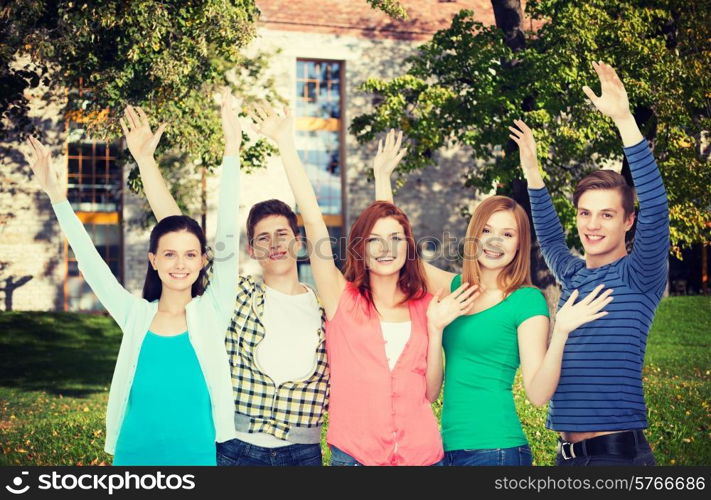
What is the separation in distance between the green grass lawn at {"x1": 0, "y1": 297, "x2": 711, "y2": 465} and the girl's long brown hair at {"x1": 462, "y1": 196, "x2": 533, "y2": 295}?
5079 millimetres

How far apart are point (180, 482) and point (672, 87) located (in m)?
10.2

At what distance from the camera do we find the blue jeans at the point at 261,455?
4281 millimetres

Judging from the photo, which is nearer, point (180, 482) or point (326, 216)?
point (180, 482)

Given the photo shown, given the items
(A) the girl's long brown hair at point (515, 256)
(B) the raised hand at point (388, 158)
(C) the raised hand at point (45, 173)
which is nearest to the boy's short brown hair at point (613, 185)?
(A) the girl's long brown hair at point (515, 256)

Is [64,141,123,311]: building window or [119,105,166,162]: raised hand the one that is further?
[64,141,123,311]: building window

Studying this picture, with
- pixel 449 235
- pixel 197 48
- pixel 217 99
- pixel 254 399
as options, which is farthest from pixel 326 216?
pixel 254 399

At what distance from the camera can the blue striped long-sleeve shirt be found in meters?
4.08

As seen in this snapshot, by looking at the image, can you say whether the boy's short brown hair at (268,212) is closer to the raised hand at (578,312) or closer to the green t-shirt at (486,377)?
the green t-shirt at (486,377)

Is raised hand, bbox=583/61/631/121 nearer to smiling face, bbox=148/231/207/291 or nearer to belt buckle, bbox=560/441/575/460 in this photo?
belt buckle, bbox=560/441/575/460

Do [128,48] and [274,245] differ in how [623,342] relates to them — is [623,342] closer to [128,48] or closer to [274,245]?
[274,245]

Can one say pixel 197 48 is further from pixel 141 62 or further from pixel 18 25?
pixel 18 25

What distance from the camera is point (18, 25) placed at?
11.3 meters

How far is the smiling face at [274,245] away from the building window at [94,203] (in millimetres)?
23031

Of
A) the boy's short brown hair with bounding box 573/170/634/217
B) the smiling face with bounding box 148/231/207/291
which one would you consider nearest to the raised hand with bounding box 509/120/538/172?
the boy's short brown hair with bounding box 573/170/634/217
